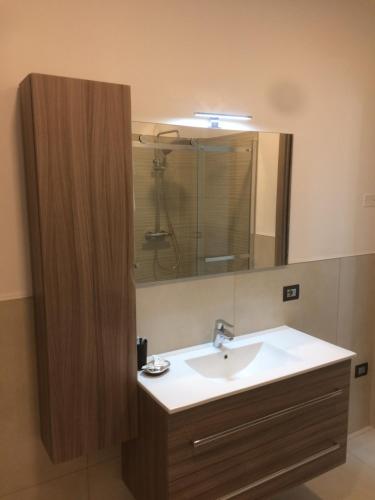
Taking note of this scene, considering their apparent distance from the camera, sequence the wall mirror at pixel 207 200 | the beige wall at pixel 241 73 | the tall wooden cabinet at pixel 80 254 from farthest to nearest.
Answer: the wall mirror at pixel 207 200, the beige wall at pixel 241 73, the tall wooden cabinet at pixel 80 254

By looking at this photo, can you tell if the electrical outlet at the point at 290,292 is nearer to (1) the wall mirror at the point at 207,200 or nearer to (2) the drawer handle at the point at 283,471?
(1) the wall mirror at the point at 207,200

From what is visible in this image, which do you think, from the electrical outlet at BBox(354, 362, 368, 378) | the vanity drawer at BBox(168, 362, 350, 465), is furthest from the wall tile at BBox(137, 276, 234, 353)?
the electrical outlet at BBox(354, 362, 368, 378)

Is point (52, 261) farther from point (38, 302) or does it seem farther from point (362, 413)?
point (362, 413)

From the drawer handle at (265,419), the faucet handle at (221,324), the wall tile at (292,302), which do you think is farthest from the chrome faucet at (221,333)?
the drawer handle at (265,419)

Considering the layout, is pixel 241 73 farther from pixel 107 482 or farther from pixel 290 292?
pixel 107 482

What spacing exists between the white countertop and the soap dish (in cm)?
2

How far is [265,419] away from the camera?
1.70 metres

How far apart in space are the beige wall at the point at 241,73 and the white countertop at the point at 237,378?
0.49 metres

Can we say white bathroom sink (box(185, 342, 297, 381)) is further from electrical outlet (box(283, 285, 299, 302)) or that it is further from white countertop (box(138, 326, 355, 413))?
electrical outlet (box(283, 285, 299, 302))

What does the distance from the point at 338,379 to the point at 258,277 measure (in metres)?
0.63

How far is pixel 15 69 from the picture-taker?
146 centimetres

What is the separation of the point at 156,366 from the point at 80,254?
2.04 ft

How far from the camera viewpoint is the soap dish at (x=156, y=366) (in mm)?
1710

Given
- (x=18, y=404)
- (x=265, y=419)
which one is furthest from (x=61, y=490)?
(x=265, y=419)
